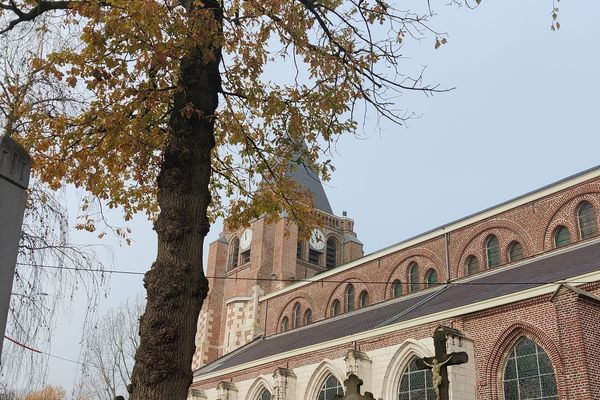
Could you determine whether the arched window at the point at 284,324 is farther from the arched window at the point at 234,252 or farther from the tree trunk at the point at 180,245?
the tree trunk at the point at 180,245

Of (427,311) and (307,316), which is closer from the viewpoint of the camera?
(427,311)

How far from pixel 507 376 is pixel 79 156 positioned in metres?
12.8

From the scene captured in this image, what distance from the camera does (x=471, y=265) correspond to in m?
24.5

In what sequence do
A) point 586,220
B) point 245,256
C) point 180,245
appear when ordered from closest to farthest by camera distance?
point 180,245 < point 586,220 < point 245,256

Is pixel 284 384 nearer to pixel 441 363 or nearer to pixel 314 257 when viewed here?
pixel 441 363

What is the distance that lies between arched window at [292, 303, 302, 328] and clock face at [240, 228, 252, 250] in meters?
6.65

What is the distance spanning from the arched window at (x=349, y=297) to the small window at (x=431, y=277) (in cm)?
478

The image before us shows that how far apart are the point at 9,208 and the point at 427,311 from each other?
709 inches

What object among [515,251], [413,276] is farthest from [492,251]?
[413,276]

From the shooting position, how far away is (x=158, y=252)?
538 cm

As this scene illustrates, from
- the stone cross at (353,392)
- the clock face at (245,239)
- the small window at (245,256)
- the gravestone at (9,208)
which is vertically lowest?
the gravestone at (9,208)

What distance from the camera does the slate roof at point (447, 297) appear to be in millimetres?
17156

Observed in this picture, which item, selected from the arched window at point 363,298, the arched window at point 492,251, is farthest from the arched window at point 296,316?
the arched window at point 492,251

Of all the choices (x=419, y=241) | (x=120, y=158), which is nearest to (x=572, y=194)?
(x=419, y=241)
